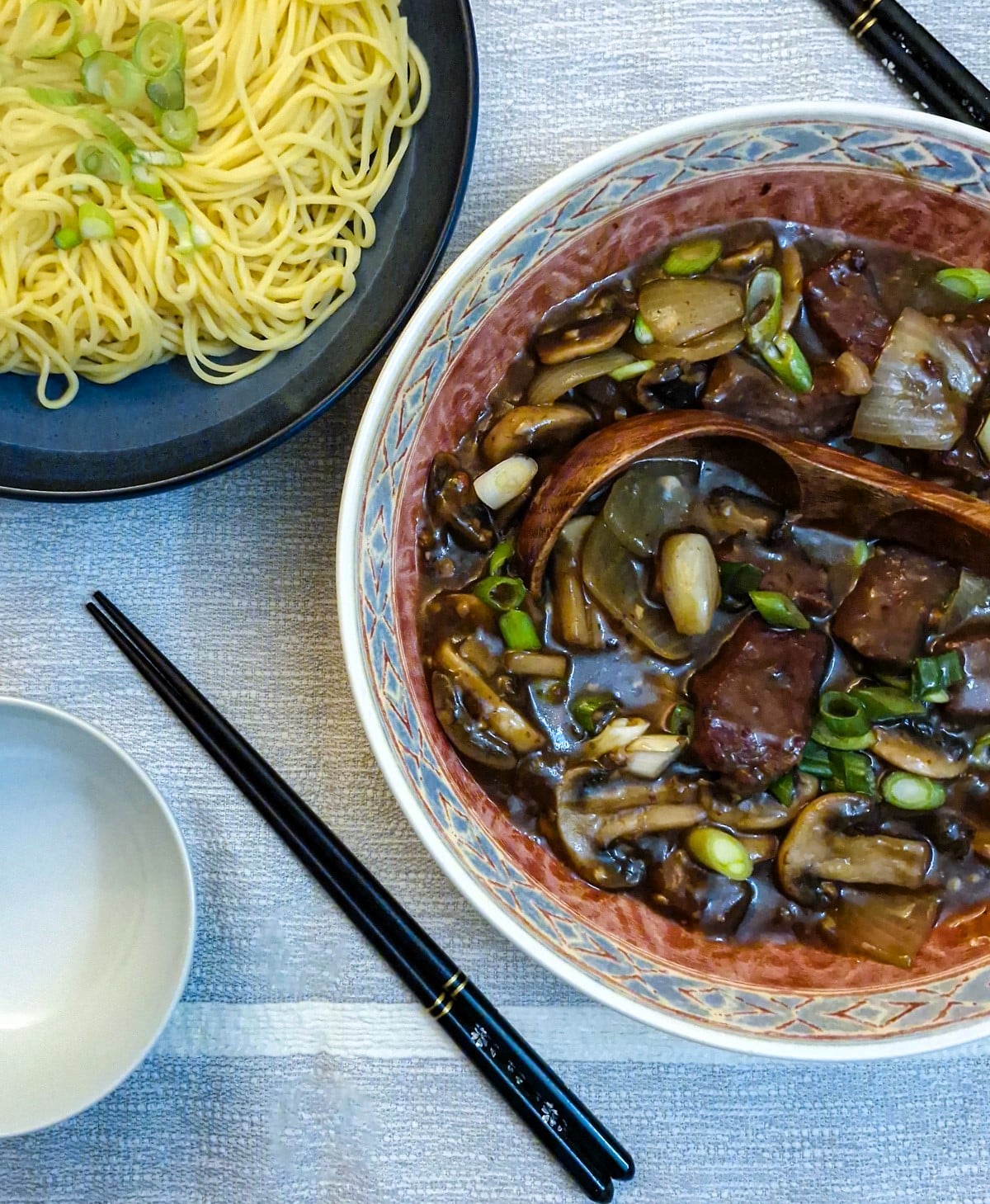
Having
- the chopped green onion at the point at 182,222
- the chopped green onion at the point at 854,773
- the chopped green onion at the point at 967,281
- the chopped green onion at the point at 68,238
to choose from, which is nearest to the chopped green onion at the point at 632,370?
the chopped green onion at the point at 967,281

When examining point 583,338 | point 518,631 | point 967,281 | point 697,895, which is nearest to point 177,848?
point 518,631

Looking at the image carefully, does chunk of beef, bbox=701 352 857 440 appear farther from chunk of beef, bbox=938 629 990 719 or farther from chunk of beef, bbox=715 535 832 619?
chunk of beef, bbox=938 629 990 719

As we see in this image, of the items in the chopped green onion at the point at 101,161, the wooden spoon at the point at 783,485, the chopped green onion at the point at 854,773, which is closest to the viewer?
the wooden spoon at the point at 783,485

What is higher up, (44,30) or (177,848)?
(44,30)

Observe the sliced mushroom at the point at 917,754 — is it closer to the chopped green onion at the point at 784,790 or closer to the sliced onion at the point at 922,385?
the chopped green onion at the point at 784,790

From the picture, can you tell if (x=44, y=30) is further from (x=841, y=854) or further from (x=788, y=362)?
(x=841, y=854)

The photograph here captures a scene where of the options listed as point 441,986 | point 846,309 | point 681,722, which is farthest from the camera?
point 441,986
